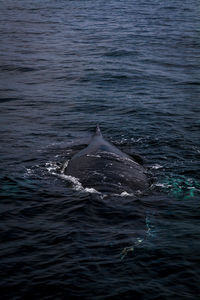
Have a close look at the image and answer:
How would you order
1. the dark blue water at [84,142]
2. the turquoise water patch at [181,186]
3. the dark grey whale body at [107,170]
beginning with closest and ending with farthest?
1. the dark blue water at [84,142]
2. the dark grey whale body at [107,170]
3. the turquoise water patch at [181,186]

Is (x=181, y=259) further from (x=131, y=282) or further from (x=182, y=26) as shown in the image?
(x=182, y=26)

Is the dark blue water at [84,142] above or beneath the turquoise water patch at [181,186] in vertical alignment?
above

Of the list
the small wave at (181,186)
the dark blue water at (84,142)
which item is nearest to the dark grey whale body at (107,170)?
the dark blue water at (84,142)

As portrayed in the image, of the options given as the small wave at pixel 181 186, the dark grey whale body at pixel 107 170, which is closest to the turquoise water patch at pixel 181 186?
the small wave at pixel 181 186

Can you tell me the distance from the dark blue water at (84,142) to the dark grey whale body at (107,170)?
1.10ft

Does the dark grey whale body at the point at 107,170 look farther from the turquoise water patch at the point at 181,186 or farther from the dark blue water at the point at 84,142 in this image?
the turquoise water patch at the point at 181,186

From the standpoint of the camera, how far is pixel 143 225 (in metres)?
8.63

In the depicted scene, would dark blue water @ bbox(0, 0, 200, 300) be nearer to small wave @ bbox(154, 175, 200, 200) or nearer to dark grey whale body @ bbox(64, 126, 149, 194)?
small wave @ bbox(154, 175, 200, 200)

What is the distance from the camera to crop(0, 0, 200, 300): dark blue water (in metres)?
7.10

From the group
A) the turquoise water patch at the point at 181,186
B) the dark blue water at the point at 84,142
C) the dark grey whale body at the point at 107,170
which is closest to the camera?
the dark blue water at the point at 84,142

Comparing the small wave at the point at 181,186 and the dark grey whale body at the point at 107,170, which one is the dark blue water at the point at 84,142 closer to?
the small wave at the point at 181,186

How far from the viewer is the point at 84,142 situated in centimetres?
1491

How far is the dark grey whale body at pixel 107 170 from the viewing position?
33.7ft

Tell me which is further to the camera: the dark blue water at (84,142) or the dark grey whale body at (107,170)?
the dark grey whale body at (107,170)
